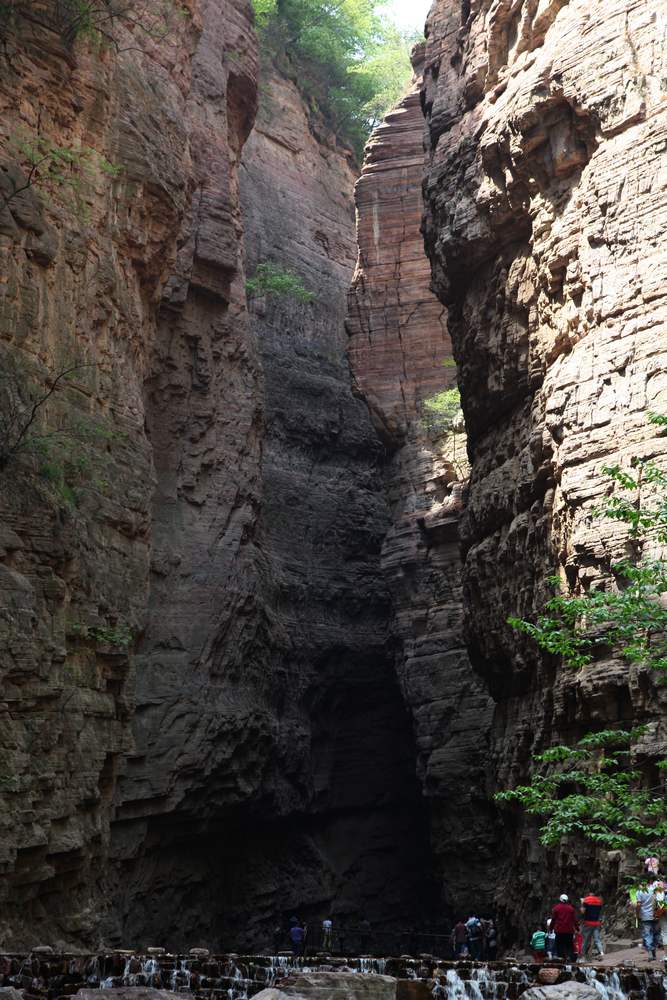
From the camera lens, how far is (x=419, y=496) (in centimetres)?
3828

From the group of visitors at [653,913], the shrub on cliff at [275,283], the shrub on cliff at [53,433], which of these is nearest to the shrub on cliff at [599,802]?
the group of visitors at [653,913]

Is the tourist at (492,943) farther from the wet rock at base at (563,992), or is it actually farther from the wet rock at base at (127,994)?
the wet rock at base at (127,994)

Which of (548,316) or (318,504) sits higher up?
(318,504)

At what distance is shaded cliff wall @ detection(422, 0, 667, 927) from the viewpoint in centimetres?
2009

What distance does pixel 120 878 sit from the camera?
1066 inches

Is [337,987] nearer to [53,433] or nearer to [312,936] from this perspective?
[53,433]

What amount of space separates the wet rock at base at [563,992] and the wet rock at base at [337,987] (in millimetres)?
1749

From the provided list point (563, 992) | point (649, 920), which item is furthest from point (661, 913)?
point (563, 992)

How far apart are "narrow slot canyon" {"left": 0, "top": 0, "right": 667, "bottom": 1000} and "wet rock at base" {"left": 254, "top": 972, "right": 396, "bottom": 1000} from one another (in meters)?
0.09

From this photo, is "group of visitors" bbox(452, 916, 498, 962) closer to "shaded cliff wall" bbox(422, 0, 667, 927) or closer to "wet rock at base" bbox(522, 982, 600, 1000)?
"shaded cliff wall" bbox(422, 0, 667, 927)

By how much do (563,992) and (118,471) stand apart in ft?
41.4

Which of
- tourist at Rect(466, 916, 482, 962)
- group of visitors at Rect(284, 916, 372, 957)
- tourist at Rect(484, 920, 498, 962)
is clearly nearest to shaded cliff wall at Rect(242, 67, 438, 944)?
group of visitors at Rect(284, 916, 372, 957)

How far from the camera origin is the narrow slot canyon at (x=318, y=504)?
58.0 ft

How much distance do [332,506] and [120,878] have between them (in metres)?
16.8
